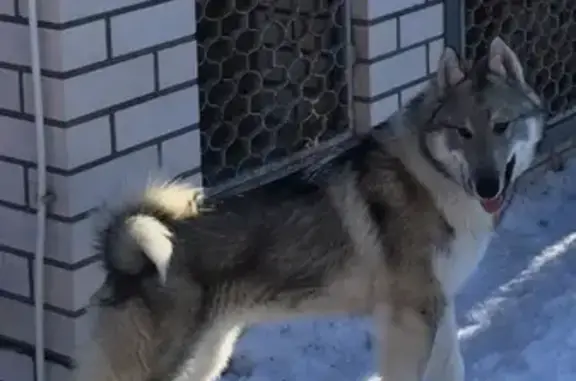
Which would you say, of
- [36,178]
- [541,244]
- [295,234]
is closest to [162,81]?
[36,178]

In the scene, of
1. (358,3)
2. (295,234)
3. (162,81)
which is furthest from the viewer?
(358,3)

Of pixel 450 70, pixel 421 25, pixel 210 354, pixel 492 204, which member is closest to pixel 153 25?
pixel 450 70

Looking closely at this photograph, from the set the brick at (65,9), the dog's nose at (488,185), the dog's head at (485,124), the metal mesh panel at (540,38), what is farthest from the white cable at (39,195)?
the metal mesh panel at (540,38)

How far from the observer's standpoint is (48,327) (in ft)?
12.3

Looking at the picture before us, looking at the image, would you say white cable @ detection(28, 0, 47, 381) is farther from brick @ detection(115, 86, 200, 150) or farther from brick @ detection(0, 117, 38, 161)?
brick @ detection(115, 86, 200, 150)

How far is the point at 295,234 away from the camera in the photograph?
3.35m

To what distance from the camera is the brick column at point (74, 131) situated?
3.54 m

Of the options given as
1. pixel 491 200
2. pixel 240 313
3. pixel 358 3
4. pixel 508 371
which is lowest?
pixel 508 371

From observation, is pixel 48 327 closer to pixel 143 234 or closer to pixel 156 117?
pixel 156 117

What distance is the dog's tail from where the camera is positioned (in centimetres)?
304

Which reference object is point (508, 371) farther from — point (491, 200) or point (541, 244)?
point (541, 244)

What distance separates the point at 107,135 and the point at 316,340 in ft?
3.21

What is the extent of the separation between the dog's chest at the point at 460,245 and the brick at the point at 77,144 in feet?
3.13

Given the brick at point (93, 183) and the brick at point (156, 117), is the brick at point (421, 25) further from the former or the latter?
the brick at point (93, 183)
